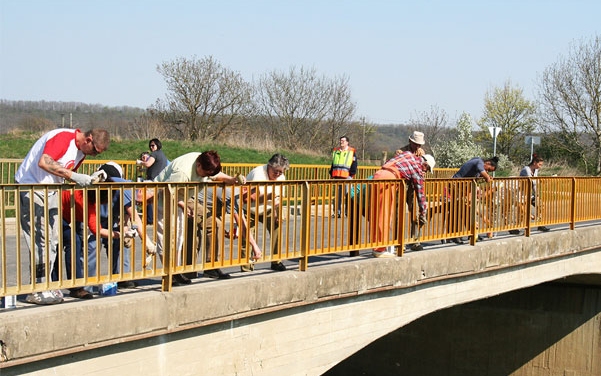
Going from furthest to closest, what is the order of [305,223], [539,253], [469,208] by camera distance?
[539,253]
[469,208]
[305,223]

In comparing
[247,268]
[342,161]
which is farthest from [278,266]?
[342,161]

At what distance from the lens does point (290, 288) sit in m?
7.11

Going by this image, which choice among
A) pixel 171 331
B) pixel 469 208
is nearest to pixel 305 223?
pixel 171 331

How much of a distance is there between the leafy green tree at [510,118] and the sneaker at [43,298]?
5139 cm

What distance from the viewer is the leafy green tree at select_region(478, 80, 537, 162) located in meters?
55.5

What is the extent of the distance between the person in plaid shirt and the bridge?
0.09 m

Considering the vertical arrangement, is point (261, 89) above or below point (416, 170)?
above

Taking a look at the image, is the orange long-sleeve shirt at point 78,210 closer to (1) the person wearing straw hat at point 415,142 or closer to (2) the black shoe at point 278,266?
(2) the black shoe at point 278,266

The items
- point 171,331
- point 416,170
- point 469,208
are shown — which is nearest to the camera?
point 171,331

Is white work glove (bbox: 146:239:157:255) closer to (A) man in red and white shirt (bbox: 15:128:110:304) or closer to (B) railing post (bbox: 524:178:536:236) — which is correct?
(A) man in red and white shirt (bbox: 15:128:110:304)

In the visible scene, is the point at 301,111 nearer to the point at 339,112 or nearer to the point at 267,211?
the point at 339,112

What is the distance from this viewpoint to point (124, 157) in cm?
2723

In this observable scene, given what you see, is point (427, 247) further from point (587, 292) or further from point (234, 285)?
point (587, 292)

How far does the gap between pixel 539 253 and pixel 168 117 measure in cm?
3022
